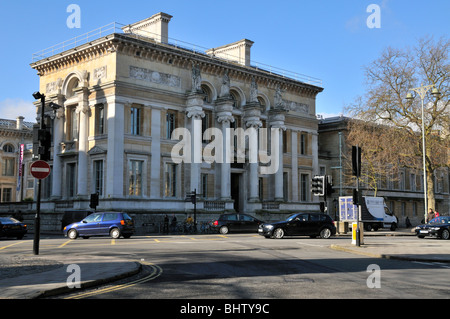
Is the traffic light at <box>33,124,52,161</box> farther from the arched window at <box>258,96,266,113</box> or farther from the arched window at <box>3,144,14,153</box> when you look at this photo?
the arched window at <box>3,144,14,153</box>

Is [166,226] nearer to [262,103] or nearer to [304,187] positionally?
[262,103]

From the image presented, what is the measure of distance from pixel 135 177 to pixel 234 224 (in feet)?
31.2

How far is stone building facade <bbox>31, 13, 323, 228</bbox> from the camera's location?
1630 inches

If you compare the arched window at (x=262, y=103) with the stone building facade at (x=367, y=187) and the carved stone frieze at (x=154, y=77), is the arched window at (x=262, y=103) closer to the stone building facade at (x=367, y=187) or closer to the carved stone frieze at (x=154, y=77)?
the stone building facade at (x=367, y=187)

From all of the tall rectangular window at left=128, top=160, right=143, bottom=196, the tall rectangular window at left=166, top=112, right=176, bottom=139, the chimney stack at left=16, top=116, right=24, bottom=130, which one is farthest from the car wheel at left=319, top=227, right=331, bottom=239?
the chimney stack at left=16, top=116, right=24, bottom=130

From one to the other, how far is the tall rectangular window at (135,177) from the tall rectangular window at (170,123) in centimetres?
389

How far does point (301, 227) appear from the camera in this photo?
30.1m

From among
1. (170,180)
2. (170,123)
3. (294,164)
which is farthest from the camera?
(294,164)

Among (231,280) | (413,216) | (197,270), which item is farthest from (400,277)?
(413,216)

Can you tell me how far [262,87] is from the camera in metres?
52.8

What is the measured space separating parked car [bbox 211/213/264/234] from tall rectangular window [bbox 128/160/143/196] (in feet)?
25.1

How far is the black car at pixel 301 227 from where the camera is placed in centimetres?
2950

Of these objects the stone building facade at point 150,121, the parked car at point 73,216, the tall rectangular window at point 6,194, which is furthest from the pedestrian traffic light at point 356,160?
the tall rectangular window at point 6,194

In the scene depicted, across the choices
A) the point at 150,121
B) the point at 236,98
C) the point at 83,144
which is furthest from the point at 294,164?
the point at 83,144
